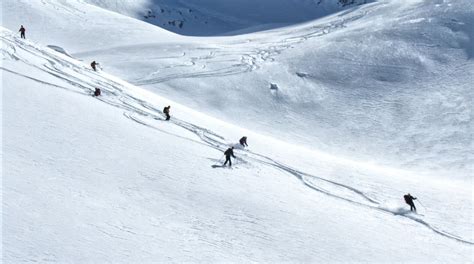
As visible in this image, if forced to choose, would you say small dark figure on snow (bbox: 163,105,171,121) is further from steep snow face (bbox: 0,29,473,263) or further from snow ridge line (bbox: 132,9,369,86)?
snow ridge line (bbox: 132,9,369,86)

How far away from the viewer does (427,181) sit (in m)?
31.5

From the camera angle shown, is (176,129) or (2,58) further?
(2,58)

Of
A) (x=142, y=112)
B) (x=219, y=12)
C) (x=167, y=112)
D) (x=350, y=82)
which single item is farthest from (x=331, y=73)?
(x=219, y=12)

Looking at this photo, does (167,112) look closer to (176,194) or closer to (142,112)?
(142,112)

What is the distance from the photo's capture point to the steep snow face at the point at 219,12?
300 ft

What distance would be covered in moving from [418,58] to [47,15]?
39717 mm

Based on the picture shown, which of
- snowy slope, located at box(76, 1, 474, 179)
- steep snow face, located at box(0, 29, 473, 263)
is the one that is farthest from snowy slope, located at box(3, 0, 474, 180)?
steep snow face, located at box(0, 29, 473, 263)

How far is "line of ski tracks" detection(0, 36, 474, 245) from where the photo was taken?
85.7 feet

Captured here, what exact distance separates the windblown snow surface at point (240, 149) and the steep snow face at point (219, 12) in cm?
3034

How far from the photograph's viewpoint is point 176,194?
845 inches

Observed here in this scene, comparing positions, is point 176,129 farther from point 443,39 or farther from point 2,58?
point 443,39

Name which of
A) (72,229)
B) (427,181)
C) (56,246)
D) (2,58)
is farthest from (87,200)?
(427,181)

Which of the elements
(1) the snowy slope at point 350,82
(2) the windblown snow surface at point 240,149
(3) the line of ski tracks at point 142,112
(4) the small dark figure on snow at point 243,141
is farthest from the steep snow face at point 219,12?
(4) the small dark figure on snow at point 243,141

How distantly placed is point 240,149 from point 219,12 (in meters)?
72.1
